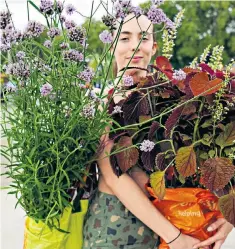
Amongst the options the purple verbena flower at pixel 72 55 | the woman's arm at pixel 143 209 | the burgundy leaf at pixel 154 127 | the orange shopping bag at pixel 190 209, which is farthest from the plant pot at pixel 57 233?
the purple verbena flower at pixel 72 55

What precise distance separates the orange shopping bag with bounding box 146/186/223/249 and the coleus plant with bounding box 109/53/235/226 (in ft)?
0.16

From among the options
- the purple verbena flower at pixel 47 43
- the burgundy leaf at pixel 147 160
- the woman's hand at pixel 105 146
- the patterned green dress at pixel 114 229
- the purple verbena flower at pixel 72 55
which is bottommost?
the patterned green dress at pixel 114 229

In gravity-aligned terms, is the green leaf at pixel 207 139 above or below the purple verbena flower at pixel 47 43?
below

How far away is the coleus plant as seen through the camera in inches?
66.1

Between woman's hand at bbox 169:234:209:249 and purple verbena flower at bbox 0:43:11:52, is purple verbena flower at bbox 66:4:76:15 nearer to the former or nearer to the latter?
purple verbena flower at bbox 0:43:11:52

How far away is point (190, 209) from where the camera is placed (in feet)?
6.05

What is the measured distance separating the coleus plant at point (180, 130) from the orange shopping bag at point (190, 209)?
49mm

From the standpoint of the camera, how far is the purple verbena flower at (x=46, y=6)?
66.2 inches

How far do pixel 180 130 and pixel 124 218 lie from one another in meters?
0.38

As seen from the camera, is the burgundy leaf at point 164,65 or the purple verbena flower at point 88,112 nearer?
the purple verbena flower at point 88,112

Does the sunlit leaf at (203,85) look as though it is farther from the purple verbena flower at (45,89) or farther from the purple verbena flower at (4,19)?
the purple verbena flower at (4,19)

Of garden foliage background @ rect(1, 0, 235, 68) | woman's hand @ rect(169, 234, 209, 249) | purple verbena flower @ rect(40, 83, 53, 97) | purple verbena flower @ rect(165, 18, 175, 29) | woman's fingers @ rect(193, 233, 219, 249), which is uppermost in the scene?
garden foliage background @ rect(1, 0, 235, 68)

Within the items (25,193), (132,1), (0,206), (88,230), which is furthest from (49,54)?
(0,206)

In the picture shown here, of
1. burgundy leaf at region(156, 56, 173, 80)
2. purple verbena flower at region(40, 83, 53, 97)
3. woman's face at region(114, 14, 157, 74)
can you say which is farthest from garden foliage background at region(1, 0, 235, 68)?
purple verbena flower at region(40, 83, 53, 97)
